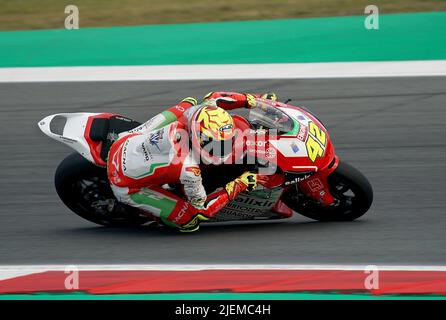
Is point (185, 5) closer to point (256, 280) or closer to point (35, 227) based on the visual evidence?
Answer: point (35, 227)

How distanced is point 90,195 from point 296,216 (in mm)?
1607

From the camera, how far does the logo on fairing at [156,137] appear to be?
21.1ft

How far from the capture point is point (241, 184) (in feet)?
20.7

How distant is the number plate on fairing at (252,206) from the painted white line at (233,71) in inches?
166

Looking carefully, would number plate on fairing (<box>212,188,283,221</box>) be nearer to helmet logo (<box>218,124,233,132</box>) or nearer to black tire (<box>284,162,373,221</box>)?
black tire (<box>284,162,373,221</box>)

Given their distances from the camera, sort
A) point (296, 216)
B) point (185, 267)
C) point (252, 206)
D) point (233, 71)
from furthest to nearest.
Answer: point (233, 71) → point (296, 216) → point (252, 206) → point (185, 267)

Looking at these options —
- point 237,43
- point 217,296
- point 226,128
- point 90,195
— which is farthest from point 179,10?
point 217,296

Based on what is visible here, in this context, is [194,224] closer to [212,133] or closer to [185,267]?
[185,267]

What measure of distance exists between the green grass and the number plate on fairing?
7562 mm

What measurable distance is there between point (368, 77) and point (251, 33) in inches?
106

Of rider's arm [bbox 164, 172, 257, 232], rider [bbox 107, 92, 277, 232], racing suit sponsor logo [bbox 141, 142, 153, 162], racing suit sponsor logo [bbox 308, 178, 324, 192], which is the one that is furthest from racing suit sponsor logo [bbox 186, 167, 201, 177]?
racing suit sponsor logo [bbox 308, 178, 324, 192]

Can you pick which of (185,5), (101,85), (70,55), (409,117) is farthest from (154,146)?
(185,5)

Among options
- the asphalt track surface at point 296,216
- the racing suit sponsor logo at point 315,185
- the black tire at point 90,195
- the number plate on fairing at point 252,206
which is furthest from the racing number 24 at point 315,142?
the black tire at point 90,195

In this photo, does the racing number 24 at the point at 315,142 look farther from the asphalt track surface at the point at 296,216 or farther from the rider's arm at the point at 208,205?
the asphalt track surface at the point at 296,216
